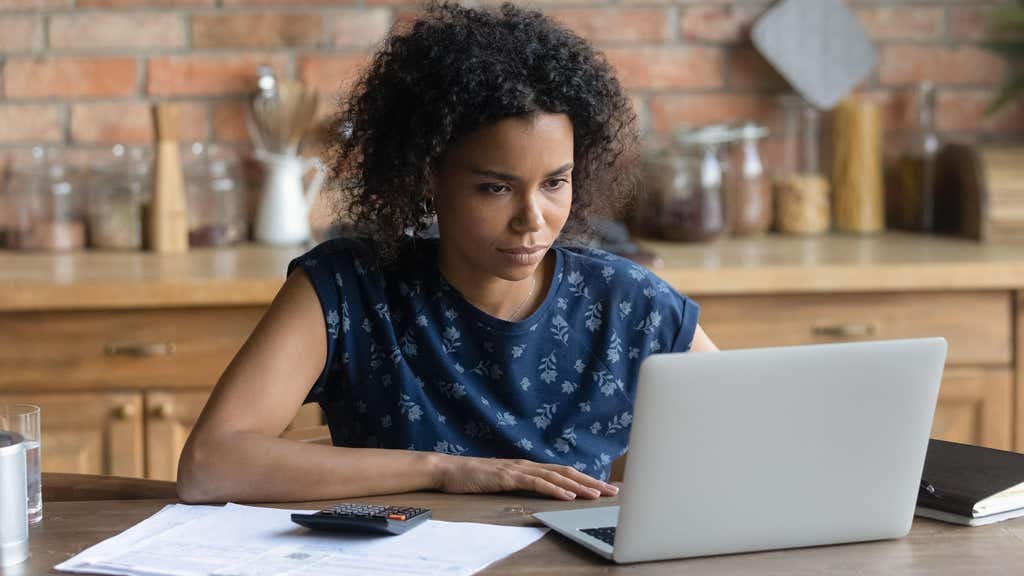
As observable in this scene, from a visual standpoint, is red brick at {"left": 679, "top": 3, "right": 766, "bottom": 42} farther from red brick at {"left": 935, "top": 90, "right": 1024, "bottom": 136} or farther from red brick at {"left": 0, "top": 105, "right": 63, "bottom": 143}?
red brick at {"left": 0, "top": 105, "right": 63, "bottom": 143}

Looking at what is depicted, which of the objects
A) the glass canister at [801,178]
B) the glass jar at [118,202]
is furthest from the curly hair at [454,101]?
the glass canister at [801,178]

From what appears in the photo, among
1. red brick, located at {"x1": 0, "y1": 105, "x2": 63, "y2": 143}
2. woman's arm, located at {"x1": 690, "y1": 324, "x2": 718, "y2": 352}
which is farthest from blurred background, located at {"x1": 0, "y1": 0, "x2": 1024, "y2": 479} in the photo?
woman's arm, located at {"x1": 690, "y1": 324, "x2": 718, "y2": 352}

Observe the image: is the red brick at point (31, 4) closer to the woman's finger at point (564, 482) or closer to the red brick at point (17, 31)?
the red brick at point (17, 31)

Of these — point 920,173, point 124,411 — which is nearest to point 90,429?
point 124,411

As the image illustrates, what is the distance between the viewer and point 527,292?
5.52 feet

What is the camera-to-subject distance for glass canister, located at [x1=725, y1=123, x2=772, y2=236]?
292cm

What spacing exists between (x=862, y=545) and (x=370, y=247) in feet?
2.37

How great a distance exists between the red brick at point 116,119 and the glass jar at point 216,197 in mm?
89

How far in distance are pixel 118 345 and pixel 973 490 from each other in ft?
5.19

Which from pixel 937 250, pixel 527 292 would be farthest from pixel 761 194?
pixel 527 292

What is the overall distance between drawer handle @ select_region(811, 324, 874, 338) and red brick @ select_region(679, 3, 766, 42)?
80 centimetres

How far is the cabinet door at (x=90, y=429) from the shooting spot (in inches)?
94.4

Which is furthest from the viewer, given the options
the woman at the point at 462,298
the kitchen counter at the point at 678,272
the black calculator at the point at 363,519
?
the kitchen counter at the point at 678,272

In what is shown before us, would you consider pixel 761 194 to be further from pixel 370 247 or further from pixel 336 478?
pixel 336 478
